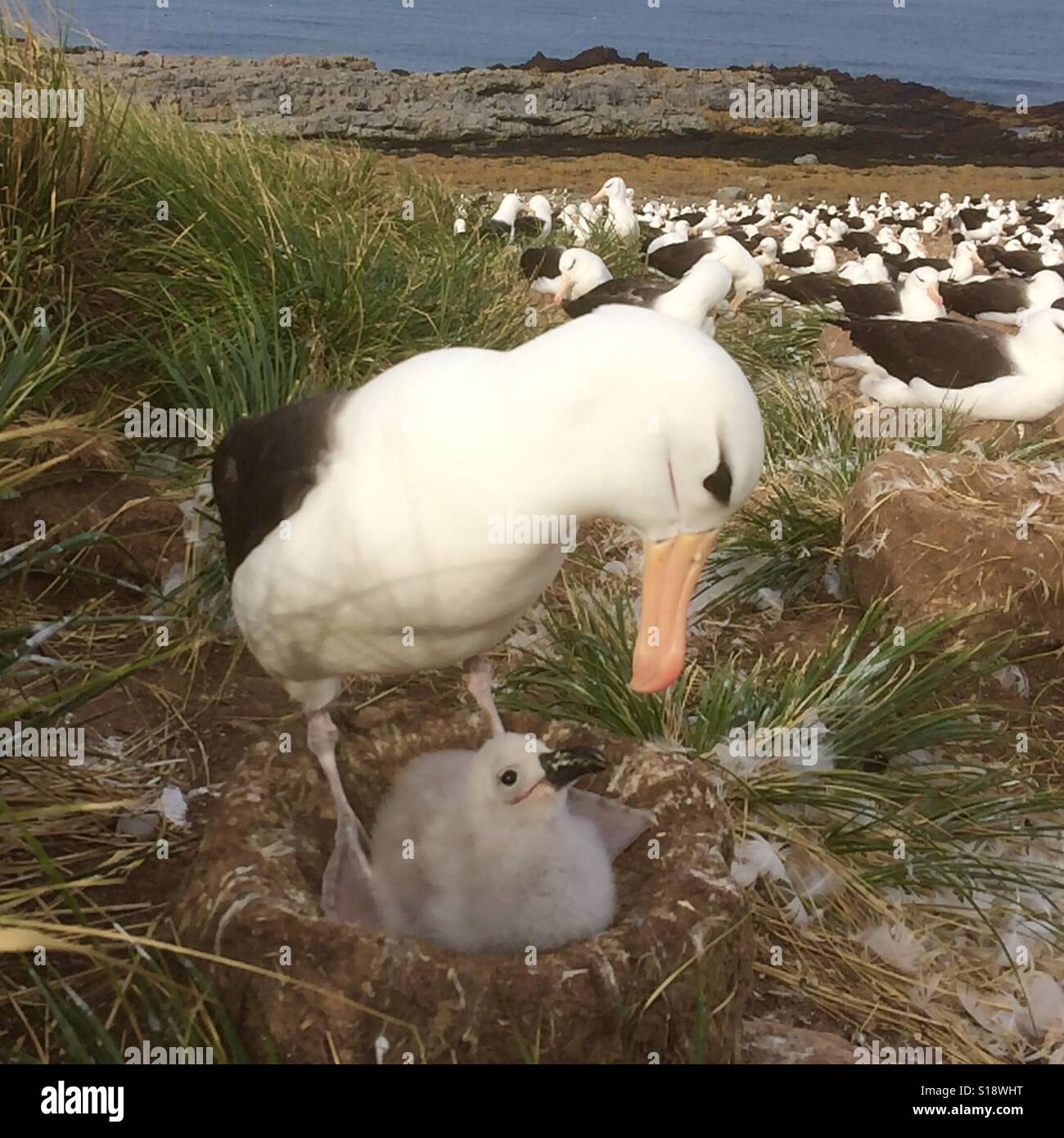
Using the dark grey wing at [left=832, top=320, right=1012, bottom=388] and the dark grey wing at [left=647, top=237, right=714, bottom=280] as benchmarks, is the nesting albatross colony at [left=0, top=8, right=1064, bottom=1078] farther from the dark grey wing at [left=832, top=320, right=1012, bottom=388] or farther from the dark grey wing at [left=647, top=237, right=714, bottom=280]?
the dark grey wing at [left=647, top=237, right=714, bottom=280]

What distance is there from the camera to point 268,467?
244cm

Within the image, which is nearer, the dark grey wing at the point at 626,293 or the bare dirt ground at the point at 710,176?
the dark grey wing at the point at 626,293

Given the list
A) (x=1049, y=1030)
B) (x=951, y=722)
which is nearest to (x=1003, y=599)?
(x=951, y=722)

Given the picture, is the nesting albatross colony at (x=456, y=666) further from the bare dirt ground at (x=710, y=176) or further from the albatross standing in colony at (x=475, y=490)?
the bare dirt ground at (x=710, y=176)

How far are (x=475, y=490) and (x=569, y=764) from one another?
0.63m

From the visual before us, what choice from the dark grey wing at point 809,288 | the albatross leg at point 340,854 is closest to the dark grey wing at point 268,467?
the albatross leg at point 340,854

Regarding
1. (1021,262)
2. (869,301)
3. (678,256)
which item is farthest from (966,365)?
(1021,262)

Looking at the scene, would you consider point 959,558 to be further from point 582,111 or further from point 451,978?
point 582,111

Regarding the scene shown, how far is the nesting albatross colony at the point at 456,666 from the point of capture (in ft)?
6.28

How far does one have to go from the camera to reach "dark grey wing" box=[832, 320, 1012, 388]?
705 centimetres

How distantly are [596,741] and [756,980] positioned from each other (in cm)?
68

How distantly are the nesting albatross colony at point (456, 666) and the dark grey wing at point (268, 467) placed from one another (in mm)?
15

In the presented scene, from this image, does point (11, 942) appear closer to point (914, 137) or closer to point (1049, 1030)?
point (1049, 1030)

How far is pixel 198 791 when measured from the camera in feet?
9.55
